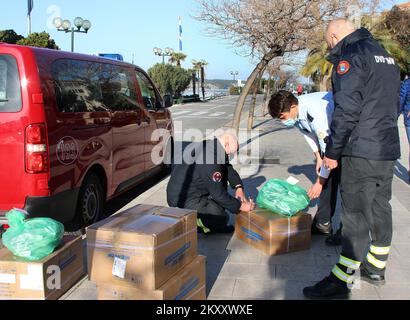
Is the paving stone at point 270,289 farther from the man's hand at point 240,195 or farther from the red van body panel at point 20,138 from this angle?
the red van body panel at point 20,138

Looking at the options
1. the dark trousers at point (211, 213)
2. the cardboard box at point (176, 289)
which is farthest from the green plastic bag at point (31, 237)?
the dark trousers at point (211, 213)

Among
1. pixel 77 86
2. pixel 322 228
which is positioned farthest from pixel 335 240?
pixel 77 86

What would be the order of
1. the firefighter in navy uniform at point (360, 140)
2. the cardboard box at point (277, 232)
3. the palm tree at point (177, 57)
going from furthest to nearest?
the palm tree at point (177, 57)
the cardboard box at point (277, 232)
the firefighter in navy uniform at point (360, 140)

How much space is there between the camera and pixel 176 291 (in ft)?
9.66

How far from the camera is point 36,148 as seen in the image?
404 centimetres

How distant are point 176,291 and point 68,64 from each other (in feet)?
9.59

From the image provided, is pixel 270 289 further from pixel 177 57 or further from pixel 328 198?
pixel 177 57

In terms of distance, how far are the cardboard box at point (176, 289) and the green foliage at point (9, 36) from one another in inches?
1323

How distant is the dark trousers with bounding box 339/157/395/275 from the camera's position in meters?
3.28

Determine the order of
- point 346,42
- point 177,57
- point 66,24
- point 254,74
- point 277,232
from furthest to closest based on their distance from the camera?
point 177,57, point 66,24, point 254,74, point 277,232, point 346,42

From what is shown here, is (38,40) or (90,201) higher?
(38,40)

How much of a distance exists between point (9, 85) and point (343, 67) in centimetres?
286

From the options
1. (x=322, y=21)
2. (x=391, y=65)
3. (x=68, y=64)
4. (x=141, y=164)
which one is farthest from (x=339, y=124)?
(x=322, y=21)

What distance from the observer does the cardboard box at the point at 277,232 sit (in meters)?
4.25
